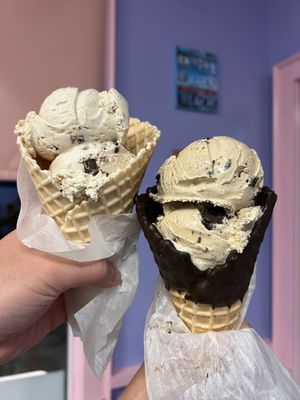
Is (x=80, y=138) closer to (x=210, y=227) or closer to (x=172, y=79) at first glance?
(x=210, y=227)

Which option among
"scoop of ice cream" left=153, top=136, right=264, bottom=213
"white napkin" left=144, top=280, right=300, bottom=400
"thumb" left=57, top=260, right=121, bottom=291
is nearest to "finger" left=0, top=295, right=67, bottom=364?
"thumb" left=57, top=260, right=121, bottom=291

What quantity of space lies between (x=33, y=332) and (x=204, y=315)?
1.58 ft

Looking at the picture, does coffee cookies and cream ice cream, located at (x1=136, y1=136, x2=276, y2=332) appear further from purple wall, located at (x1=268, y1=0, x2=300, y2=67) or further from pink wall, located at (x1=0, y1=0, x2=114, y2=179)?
purple wall, located at (x1=268, y1=0, x2=300, y2=67)

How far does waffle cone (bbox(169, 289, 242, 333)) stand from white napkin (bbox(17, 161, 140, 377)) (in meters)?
0.14

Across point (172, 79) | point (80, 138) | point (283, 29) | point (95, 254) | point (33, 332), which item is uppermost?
point (283, 29)

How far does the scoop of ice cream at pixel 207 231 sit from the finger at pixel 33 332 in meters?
0.41

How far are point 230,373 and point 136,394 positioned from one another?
0.67 feet

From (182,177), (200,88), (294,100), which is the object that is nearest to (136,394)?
(182,177)

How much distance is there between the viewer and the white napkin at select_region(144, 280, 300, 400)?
0.75 meters

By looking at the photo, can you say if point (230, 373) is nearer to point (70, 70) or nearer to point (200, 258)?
point (200, 258)

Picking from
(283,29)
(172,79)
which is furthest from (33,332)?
(283,29)

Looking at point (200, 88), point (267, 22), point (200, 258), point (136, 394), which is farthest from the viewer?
point (267, 22)

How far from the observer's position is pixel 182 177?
759 mm

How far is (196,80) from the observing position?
2033mm
